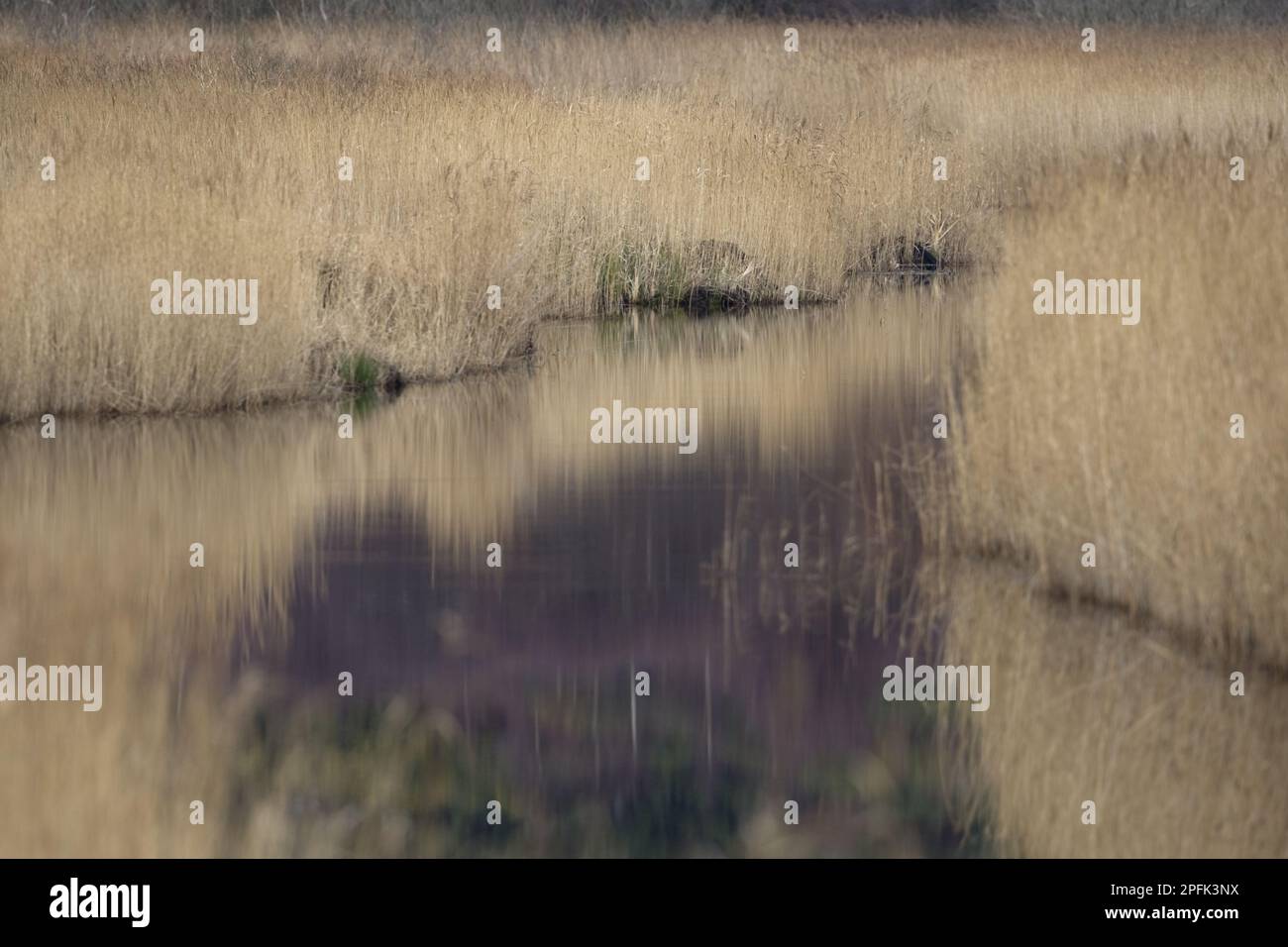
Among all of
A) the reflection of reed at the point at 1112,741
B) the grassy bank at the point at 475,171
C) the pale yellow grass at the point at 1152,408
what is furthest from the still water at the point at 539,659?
the grassy bank at the point at 475,171

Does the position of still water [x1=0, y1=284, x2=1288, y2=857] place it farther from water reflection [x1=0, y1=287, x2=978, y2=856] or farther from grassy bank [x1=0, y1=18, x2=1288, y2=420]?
grassy bank [x1=0, y1=18, x2=1288, y2=420]

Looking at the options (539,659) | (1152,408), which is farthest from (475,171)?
(1152,408)

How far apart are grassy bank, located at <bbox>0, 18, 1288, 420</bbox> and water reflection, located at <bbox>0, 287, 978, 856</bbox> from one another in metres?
0.48

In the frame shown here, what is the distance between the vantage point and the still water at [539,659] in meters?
5.22

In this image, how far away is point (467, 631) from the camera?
22.7 feet

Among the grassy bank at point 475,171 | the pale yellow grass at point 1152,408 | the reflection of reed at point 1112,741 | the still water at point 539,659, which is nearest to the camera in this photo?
the reflection of reed at point 1112,741

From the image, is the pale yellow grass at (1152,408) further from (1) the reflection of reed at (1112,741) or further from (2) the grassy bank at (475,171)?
(2) the grassy bank at (475,171)

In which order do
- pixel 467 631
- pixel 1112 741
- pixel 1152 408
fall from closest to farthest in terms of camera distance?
pixel 1112 741
pixel 1152 408
pixel 467 631

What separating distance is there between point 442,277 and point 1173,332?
→ 5706mm

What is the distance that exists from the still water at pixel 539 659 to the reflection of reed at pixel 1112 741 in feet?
0.04

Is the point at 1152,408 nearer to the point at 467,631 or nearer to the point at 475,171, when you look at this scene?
the point at 467,631

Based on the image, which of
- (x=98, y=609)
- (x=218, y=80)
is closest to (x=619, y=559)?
→ (x=98, y=609)

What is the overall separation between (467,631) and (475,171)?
639 cm

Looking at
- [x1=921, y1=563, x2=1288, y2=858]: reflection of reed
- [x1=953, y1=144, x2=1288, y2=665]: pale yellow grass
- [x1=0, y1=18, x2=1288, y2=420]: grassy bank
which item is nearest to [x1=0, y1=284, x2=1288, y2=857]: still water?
[x1=921, y1=563, x2=1288, y2=858]: reflection of reed
